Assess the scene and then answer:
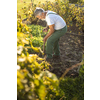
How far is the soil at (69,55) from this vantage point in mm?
3407

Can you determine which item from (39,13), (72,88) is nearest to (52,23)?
(39,13)

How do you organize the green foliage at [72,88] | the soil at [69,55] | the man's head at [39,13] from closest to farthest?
the green foliage at [72,88] → the man's head at [39,13] → the soil at [69,55]

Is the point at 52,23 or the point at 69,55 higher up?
the point at 52,23

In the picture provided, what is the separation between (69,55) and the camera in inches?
170

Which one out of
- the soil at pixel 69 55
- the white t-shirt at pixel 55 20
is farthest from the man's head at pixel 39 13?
the soil at pixel 69 55

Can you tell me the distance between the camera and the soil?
341 cm

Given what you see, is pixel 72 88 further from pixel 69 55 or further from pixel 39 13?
pixel 39 13

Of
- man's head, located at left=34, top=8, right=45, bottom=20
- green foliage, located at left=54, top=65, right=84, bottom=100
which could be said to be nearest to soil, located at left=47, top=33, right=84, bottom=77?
green foliage, located at left=54, top=65, right=84, bottom=100

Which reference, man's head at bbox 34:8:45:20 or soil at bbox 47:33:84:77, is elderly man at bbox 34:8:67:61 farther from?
soil at bbox 47:33:84:77

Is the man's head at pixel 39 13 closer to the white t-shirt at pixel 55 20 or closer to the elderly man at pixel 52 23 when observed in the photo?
the elderly man at pixel 52 23

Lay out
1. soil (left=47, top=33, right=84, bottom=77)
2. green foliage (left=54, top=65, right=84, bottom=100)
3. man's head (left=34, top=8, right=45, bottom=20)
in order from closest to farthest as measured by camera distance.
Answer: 1. green foliage (left=54, top=65, right=84, bottom=100)
2. man's head (left=34, top=8, right=45, bottom=20)
3. soil (left=47, top=33, right=84, bottom=77)

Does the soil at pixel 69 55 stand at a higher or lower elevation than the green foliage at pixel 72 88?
higher
